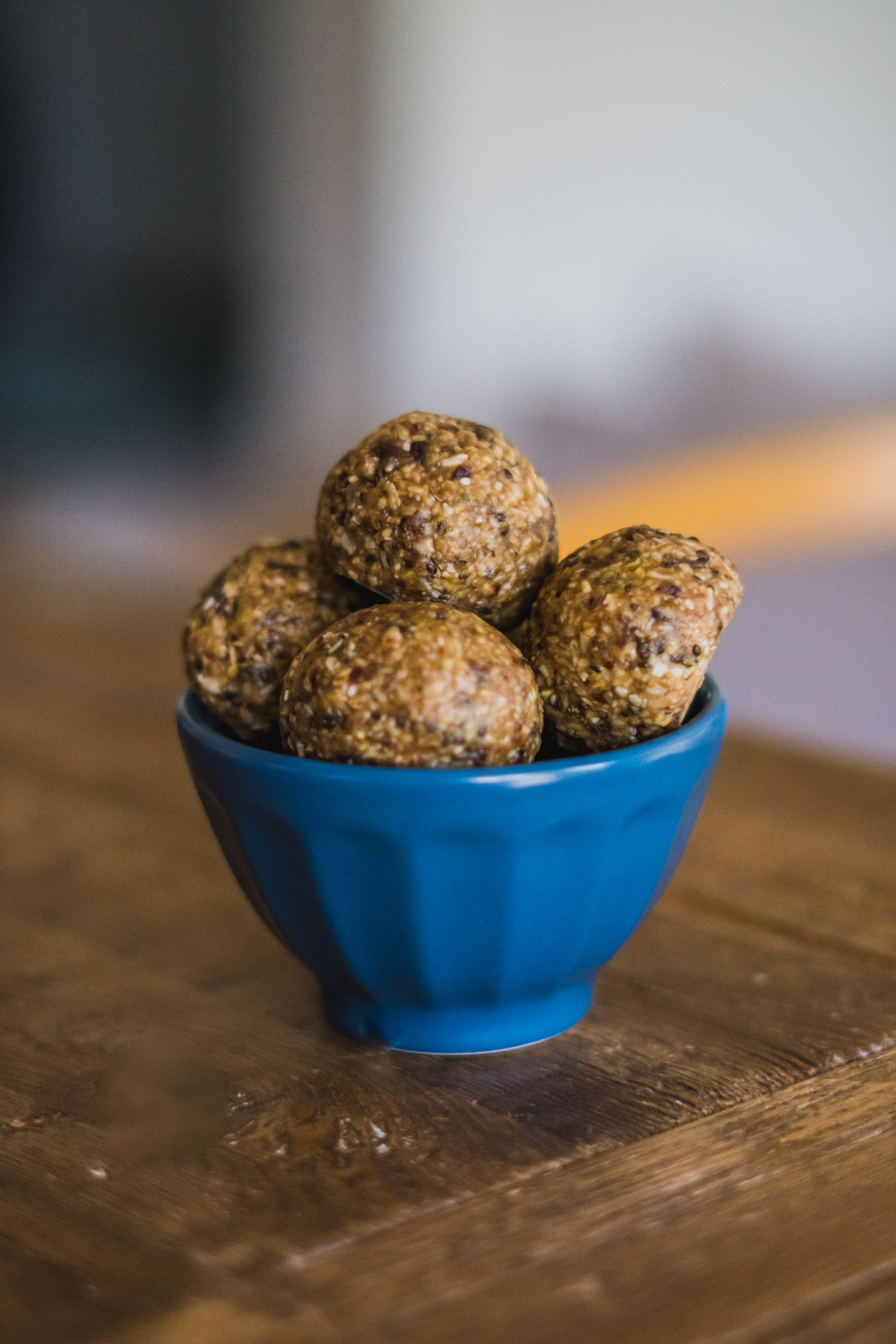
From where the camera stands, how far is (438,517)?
1.80ft

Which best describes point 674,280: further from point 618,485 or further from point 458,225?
point 618,485

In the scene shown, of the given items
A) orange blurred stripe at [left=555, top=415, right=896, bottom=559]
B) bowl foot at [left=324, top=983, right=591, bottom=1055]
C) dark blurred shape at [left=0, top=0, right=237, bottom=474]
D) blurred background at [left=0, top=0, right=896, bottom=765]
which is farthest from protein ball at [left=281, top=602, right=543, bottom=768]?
dark blurred shape at [left=0, top=0, right=237, bottom=474]

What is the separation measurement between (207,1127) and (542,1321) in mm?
175

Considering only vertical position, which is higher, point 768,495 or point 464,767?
point 464,767

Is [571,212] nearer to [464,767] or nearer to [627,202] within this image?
[627,202]

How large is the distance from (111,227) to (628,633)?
143 inches

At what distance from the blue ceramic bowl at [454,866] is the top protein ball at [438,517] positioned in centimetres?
10

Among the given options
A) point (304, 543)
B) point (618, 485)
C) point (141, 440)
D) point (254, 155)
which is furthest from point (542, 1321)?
point (254, 155)

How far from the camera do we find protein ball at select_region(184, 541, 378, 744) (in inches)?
22.7

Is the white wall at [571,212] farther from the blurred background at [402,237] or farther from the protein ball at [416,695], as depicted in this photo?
the protein ball at [416,695]

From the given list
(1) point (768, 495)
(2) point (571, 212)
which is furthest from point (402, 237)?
(1) point (768, 495)

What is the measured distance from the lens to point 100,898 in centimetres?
74

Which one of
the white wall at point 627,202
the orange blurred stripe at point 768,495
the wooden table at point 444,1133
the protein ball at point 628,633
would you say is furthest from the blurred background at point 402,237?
the protein ball at point 628,633

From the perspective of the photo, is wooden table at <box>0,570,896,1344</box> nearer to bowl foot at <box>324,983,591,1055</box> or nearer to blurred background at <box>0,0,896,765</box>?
bowl foot at <box>324,983,591,1055</box>
